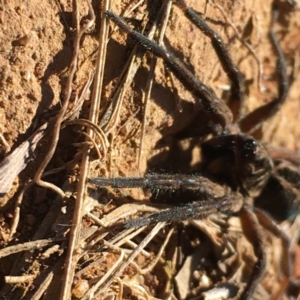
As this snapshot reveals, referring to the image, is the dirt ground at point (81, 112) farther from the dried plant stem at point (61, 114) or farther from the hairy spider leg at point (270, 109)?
the hairy spider leg at point (270, 109)

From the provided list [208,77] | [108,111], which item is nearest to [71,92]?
[108,111]

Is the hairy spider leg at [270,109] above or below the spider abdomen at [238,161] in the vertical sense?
above

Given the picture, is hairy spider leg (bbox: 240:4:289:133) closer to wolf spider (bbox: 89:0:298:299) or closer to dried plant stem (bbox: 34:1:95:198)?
wolf spider (bbox: 89:0:298:299)

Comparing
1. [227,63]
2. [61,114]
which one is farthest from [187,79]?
[61,114]

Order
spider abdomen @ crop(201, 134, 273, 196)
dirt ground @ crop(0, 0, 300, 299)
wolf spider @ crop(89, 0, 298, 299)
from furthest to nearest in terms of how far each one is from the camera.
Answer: spider abdomen @ crop(201, 134, 273, 196)
wolf spider @ crop(89, 0, 298, 299)
dirt ground @ crop(0, 0, 300, 299)

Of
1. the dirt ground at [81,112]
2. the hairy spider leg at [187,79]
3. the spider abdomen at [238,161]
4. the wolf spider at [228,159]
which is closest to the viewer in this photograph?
the dirt ground at [81,112]

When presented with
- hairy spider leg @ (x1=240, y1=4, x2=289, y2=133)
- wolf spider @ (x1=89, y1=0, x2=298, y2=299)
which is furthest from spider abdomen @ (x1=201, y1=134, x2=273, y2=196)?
hairy spider leg @ (x1=240, y1=4, x2=289, y2=133)

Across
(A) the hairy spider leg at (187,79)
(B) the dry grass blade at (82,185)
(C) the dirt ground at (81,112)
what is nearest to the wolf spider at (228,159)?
(A) the hairy spider leg at (187,79)

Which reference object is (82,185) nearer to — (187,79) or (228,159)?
(187,79)
